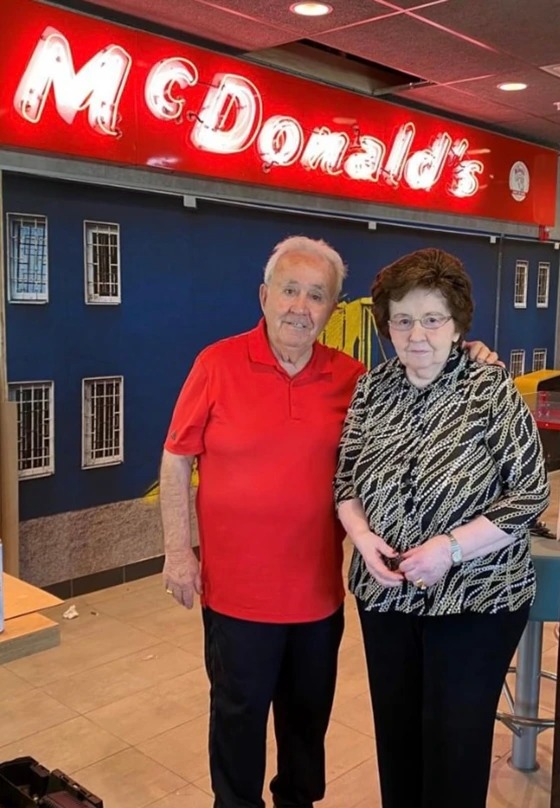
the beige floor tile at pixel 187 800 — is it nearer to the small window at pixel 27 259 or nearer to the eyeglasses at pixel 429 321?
the eyeglasses at pixel 429 321

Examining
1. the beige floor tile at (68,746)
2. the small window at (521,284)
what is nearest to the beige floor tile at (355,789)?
the beige floor tile at (68,746)

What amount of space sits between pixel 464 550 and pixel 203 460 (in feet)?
2.25

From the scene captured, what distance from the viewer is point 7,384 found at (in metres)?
3.65

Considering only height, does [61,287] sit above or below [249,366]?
above

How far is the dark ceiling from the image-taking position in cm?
362

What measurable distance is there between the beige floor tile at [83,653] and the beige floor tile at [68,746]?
1.36ft

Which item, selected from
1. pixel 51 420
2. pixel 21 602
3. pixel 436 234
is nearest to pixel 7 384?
pixel 51 420

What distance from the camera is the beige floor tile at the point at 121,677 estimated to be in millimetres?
3066

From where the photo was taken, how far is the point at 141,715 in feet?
9.69

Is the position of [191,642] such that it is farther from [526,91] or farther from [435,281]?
[526,91]

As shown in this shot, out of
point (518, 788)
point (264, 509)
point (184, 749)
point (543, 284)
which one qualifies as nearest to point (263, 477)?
point (264, 509)

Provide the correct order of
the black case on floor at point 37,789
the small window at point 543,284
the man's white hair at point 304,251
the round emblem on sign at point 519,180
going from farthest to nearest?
the small window at point 543,284 → the round emblem on sign at point 519,180 → the man's white hair at point 304,251 → the black case on floor at point 37,789

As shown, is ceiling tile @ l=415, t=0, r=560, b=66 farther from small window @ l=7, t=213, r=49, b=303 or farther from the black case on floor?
the black case on floor

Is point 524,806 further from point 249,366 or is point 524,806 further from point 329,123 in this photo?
point 329,123
